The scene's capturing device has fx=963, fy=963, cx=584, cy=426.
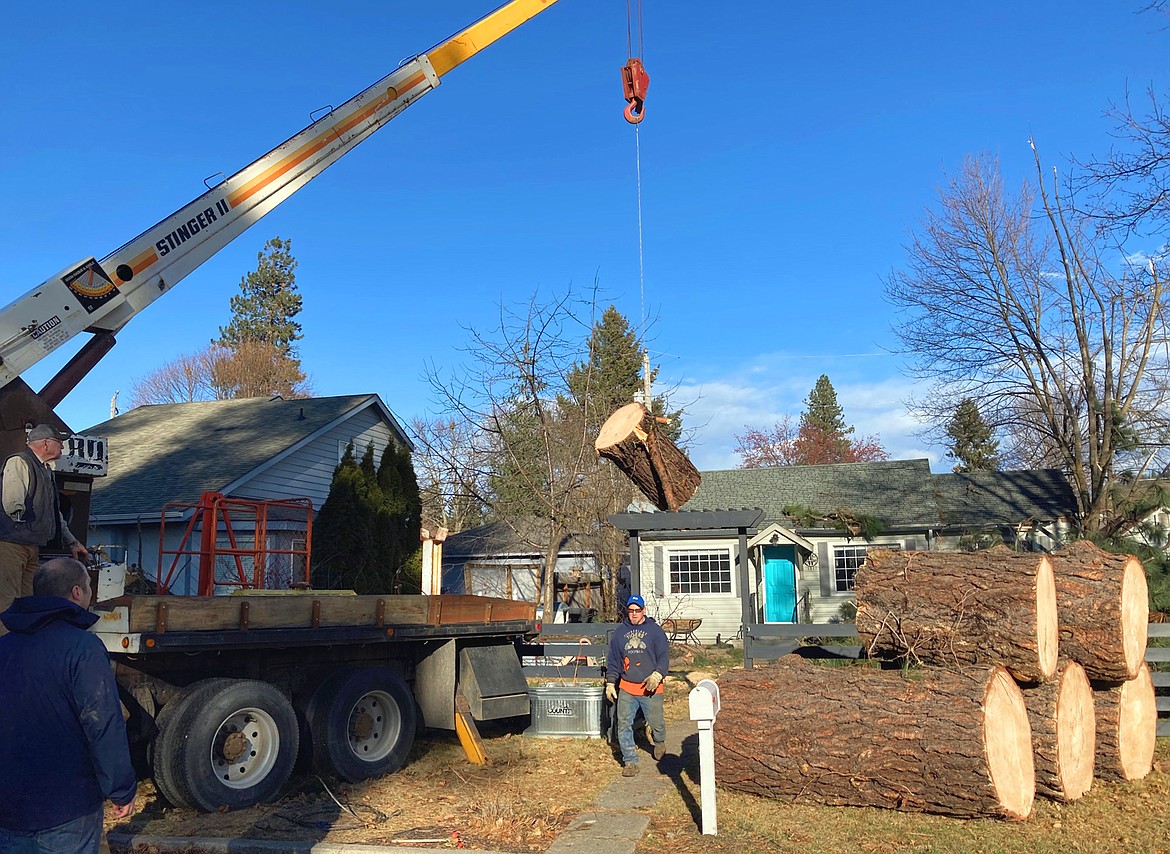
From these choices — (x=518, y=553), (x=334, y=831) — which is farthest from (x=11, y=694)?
(x=518, y=553)

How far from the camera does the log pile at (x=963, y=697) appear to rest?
21.8ft

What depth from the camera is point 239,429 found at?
886 inches

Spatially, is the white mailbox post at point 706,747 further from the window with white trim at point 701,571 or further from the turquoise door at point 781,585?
the turquoise door at point 781,585

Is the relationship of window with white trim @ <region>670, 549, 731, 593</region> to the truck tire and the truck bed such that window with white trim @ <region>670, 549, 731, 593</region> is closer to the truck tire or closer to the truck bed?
the truck bed

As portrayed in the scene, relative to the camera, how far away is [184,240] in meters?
9.86

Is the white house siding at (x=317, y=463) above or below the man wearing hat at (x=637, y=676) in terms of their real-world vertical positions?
above

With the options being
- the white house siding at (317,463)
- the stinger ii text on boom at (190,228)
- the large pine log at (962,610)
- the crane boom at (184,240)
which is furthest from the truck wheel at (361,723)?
the white house siding at (317,463)

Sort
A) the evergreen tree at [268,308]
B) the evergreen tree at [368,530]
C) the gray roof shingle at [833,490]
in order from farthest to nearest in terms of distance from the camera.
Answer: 1. the evergreen tree at [268,308]
2. the gray roof shingle at [833,490]
3. the evergreen tree at [368,530]

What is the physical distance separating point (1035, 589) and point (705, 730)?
2.76 m

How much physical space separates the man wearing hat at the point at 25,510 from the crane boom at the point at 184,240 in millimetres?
2174

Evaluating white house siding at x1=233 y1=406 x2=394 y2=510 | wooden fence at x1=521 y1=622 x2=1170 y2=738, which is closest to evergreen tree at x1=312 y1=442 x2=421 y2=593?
white house siding at x1=233 y1=406 x2=394 y2=510

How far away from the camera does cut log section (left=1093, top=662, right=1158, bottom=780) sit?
779cm

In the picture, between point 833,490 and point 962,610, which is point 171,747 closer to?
point 962,610


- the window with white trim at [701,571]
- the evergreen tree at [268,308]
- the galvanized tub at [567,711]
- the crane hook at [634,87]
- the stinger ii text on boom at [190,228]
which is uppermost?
the evergreen tree at [268,308]
